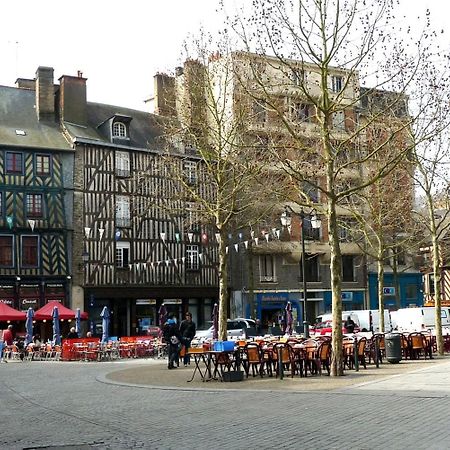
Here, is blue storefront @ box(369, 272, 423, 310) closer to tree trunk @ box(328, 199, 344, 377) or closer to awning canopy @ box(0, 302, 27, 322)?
awning canopy @ box(0, 302, 27, 322)

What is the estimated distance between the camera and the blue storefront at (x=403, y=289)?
49031 mm

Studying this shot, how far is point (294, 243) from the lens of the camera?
4469 cm

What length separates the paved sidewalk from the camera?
13037 mm

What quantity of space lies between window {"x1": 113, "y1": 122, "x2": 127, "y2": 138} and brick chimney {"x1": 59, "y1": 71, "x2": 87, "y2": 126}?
5.75 ft

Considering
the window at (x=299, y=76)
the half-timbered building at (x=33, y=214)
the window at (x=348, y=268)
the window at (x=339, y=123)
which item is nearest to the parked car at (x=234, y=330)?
the half-timbered building at (x=33, y=214)

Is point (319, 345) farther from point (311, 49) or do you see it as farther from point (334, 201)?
point (311, 49)

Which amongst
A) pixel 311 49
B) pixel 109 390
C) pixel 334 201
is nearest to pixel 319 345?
pixel 334 201

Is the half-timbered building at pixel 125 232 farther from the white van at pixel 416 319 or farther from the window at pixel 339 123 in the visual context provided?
the window at pixel 339 123

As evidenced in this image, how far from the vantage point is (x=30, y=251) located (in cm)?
3650

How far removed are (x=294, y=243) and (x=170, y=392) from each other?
31.8m

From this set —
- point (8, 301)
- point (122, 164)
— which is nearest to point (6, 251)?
point (8, 301)

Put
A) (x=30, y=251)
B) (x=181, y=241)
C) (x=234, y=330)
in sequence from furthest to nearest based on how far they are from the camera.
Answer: (x=181, y=241) → (x=30, y=251) → (x=234, y=330)

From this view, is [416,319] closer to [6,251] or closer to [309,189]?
[309,189]

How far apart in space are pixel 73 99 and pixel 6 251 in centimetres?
956
